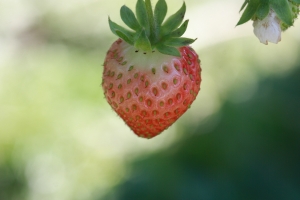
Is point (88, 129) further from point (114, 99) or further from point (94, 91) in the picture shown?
point (114, 99)

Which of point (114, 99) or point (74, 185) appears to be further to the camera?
point (74, 185)

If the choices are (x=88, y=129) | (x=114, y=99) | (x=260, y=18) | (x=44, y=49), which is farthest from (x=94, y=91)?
(x=260, y=18)

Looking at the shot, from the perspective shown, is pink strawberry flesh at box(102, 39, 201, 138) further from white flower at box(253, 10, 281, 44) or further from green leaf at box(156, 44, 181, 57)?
white flower at box(253, 10, 281, 44)

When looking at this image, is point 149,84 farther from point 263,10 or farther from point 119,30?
→ point 263,10

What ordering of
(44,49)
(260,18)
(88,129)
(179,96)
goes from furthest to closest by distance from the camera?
(44,49) < (88,129) < (179,96) < (260,18)

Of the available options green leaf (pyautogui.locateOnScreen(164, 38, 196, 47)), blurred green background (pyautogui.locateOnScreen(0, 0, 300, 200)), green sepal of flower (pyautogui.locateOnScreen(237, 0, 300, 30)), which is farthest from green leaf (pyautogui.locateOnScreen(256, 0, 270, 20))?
blurred green background (pyautogui.locateOnScreen(0, 0, 300, 200))
